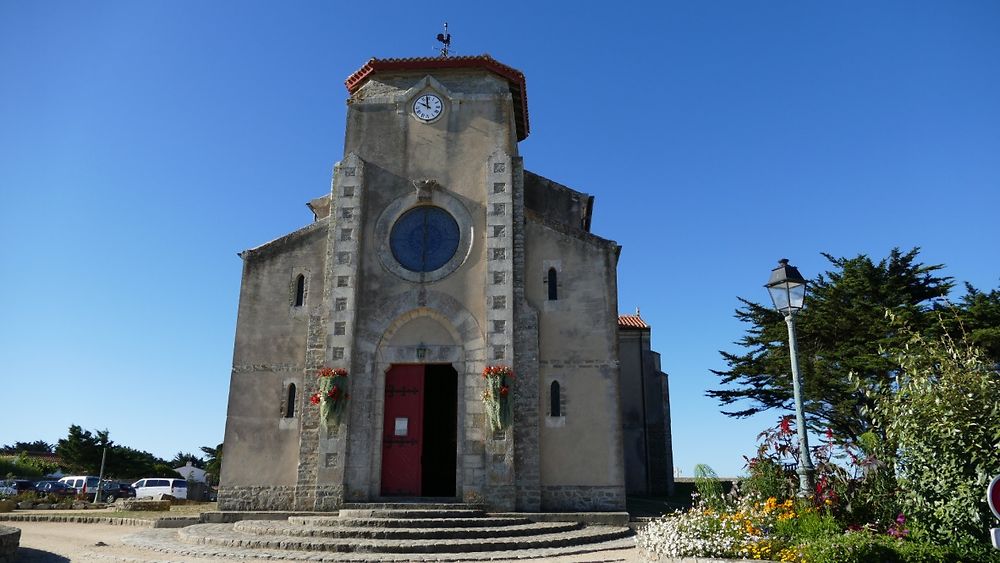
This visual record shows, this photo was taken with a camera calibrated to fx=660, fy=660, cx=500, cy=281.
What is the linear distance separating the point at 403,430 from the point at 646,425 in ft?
35.8

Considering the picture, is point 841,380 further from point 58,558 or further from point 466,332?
point 58,558

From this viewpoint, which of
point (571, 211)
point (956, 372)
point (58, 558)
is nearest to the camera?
point (956, 372)

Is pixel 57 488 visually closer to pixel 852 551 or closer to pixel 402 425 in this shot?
pixel 402 425

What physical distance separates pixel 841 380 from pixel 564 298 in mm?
12981

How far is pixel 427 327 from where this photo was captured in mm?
16922

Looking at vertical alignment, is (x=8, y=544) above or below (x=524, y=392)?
below

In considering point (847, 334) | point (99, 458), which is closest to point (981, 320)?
point (847, 334)

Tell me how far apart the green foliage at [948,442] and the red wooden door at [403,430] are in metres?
10.4

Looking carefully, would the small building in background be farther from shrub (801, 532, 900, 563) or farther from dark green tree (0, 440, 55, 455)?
dark green tree (0, 440, 55, 455)

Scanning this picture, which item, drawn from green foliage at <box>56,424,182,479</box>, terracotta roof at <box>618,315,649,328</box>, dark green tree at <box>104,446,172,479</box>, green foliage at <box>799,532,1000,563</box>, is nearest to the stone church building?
green foliage at <box>799,532,1000,563</box>

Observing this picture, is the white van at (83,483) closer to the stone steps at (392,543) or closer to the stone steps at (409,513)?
the stone steps at (392,543)

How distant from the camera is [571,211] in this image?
20.3 meters

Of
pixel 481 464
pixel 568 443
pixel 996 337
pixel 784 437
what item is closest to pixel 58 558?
pixel 481 464

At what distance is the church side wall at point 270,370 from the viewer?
52.9 feet
